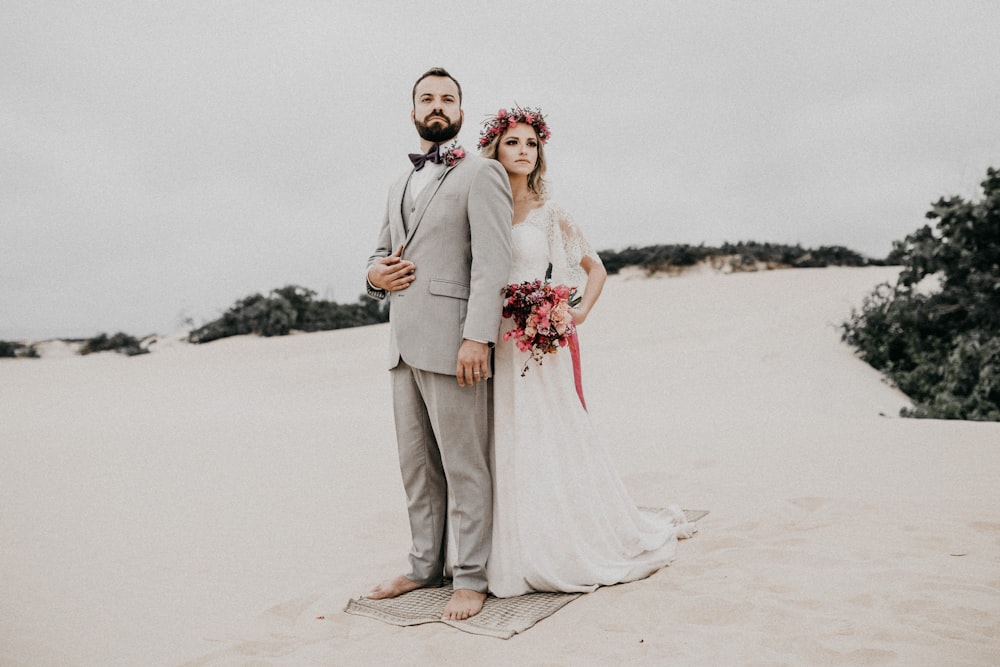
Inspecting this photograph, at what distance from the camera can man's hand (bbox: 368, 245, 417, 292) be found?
3.21 meters

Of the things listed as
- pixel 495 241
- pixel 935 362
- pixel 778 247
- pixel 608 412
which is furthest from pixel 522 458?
pixel 778 247

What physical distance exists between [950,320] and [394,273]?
383 inches

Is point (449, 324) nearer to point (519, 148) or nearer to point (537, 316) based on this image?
point (537, 316)

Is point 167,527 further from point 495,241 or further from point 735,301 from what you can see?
point 735,301

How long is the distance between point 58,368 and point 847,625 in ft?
52.0

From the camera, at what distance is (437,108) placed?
337cm

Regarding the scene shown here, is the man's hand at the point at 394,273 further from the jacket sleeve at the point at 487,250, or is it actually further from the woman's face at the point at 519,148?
the woman's face at the point at 519,148

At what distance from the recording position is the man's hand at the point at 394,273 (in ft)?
10.5

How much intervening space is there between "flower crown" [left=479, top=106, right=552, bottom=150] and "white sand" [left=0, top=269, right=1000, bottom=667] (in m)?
2.43

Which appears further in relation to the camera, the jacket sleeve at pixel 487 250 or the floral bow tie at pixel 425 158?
the floral bow tie at pixel 425 158

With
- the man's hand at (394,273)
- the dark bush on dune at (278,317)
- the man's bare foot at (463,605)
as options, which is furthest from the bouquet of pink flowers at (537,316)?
the dark bush on dune at (278,317)

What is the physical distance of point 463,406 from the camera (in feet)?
10.6

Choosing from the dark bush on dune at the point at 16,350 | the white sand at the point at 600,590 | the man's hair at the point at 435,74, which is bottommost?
the white sand at the point at 600,590

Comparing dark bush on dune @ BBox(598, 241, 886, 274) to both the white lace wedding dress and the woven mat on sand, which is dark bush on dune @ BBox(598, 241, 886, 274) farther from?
the woven mat on sand
